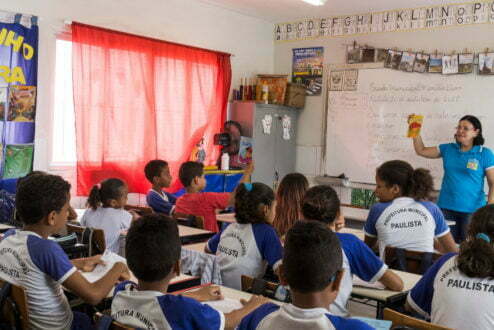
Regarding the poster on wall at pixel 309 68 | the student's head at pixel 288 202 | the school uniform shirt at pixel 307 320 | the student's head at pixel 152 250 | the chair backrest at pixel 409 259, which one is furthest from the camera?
the poster on wall at pixel 309 68

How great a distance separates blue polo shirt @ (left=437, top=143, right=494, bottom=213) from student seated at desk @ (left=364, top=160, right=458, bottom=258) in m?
1.87

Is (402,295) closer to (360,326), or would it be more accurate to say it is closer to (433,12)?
(360,326)

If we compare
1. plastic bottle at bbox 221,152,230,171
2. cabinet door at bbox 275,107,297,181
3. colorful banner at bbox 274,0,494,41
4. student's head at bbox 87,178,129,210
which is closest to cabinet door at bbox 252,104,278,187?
cabinet door at bbox 275,107,297,181

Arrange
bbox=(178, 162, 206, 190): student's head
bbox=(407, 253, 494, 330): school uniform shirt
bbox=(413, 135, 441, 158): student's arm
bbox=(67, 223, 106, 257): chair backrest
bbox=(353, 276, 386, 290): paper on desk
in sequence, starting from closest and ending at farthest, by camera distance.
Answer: bbox=(407, 253, 494, 330): school uniform shirt < bbox=(353, 276, 386, 290): paper on desk < bbox=(67, 223, 106, 257): chair backrest < bbox=(178, 162, 206, 190): student's head < bbox=(413, 135, 441, 158): student's arm

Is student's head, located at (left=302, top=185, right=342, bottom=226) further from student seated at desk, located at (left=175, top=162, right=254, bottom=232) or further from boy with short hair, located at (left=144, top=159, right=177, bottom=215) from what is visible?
boy with short hair, located at (left=144, top=159, right=177, bottom=215)

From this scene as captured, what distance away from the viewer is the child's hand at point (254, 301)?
198 centimetres

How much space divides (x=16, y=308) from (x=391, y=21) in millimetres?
5775

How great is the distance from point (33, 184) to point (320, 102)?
5.57m

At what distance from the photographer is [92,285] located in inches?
82.1

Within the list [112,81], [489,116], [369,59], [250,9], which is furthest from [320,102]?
[112,81]

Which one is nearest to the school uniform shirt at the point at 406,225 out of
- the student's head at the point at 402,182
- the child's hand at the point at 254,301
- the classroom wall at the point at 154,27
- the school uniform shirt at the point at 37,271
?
the student's head at the point at 402,182

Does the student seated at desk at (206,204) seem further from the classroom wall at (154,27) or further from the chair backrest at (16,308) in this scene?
the chair backrest at (16,308)

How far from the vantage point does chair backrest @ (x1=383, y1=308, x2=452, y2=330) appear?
5.31 ft

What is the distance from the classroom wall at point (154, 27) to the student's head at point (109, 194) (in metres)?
1.70
